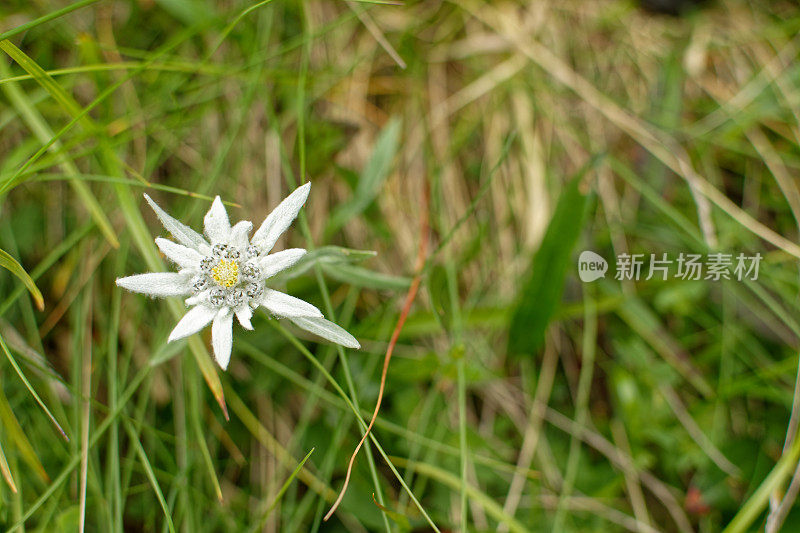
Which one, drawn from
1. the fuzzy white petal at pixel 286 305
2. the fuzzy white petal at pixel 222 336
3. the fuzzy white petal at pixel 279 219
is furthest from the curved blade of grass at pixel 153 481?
the fuzzy white petal at pixel 279 219

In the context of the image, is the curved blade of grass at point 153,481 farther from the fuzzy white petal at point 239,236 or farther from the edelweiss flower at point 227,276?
the fuzzy white petal at point 239,236

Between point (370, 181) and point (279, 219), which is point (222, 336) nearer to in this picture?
point (279, 219)

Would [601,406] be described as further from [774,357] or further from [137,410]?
[137,410]

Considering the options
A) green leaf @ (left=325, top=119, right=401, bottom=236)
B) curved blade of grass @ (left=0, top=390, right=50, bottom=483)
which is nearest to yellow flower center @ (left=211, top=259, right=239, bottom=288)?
curved blade of grass @ (left=0, top=390, right=50, bottom=483)

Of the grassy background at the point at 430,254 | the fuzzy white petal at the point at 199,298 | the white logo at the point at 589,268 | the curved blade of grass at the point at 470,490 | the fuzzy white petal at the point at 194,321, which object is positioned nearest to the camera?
the fuzzy white petal at the point at 194,321

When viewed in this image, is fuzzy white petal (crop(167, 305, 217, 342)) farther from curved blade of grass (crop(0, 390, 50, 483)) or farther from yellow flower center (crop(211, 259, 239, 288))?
curved blade of grass (crop(0, 390, 50, 483))

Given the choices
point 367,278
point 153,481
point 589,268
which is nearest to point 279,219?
point 367,278

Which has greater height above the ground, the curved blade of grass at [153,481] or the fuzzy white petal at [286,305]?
the fuzzy white petal at [286,305]
